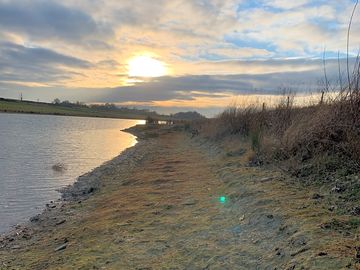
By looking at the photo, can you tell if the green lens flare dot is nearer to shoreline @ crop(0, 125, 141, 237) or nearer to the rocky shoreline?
the rocky shoreline

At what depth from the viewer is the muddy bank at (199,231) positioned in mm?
4781

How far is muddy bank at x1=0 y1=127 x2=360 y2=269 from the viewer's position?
188 inches

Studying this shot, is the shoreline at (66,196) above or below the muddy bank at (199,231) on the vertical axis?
below

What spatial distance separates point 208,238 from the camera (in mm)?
6047

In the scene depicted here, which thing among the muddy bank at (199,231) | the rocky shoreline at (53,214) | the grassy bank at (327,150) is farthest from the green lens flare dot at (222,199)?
the rocky shoreline at (53,214)

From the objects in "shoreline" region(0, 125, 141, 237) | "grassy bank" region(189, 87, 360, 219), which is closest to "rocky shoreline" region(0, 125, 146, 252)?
"shoreline" region(0, 125, 141, 237)

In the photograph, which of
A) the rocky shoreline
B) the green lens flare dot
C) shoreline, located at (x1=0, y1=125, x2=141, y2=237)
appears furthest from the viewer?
shoreline, located at (x1=0, y1=125, x2=141, y2=237)

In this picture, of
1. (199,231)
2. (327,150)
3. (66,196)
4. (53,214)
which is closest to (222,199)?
(199,231)

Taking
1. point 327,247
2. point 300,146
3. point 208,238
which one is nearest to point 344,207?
point 327,247

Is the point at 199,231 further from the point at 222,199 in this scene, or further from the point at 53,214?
the point at 53,214

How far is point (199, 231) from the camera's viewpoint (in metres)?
6.46

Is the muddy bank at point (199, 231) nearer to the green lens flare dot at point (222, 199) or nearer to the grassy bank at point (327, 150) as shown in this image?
the green lens flare dot at point (222, 199)

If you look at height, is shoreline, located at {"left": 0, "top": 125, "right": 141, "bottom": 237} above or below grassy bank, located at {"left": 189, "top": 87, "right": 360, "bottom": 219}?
below

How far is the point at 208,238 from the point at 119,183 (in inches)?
354
